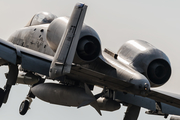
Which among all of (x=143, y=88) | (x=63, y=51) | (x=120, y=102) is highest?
(x=63, y=51)

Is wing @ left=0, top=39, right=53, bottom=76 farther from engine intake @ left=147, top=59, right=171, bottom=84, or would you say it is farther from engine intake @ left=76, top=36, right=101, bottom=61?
engine intake @ left=147, top=59, right=171, bottom=84

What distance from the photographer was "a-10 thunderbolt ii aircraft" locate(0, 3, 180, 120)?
42.5 ft

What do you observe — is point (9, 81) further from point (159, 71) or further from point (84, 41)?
point (159, 71)

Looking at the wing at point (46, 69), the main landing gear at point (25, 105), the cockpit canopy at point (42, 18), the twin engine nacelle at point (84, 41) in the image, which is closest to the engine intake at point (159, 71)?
the wing at point (46, 69)

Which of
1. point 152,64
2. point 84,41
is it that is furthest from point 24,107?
point 152,64

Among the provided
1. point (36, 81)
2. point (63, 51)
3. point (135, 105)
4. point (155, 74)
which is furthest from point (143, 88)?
point (36, 81)

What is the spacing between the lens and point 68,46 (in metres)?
12.6

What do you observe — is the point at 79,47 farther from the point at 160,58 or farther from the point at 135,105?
the point at 135,105

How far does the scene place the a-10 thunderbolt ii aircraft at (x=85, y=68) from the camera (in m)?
13.0

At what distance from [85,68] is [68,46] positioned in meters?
0.81

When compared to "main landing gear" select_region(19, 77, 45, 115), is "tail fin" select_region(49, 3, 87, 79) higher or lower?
higher

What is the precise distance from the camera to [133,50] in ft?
51.9

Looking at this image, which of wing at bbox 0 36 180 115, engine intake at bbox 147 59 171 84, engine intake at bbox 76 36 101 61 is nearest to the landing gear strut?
wing at bbox 0 36 180 115

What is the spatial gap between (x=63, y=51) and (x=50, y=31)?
243cm
